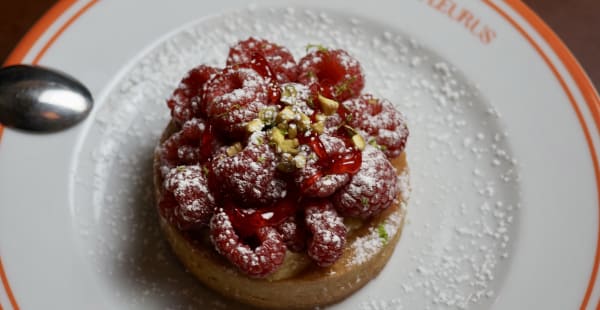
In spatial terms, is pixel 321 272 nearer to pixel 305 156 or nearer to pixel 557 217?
pixel 305 156

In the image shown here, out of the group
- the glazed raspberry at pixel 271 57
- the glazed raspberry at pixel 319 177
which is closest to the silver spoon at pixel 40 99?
the glazed raspberry at pixel 271 57

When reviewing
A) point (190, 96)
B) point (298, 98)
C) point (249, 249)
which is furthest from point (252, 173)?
point (190, 96)

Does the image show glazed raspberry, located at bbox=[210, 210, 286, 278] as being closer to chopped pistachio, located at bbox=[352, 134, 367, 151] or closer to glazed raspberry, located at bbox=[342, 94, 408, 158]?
chopped pistachio, located at bbox=[352, 134, 367, 151]

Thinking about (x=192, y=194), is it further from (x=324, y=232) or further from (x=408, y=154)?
(x=408, y=154)

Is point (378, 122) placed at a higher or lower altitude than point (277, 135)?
higher

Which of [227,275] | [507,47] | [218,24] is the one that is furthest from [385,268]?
[218,24]

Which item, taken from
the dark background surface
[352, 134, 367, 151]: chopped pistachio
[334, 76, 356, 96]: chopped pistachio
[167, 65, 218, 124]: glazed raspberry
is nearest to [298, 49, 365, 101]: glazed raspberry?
[334, 76, 356, 96]: chopped pistachio
